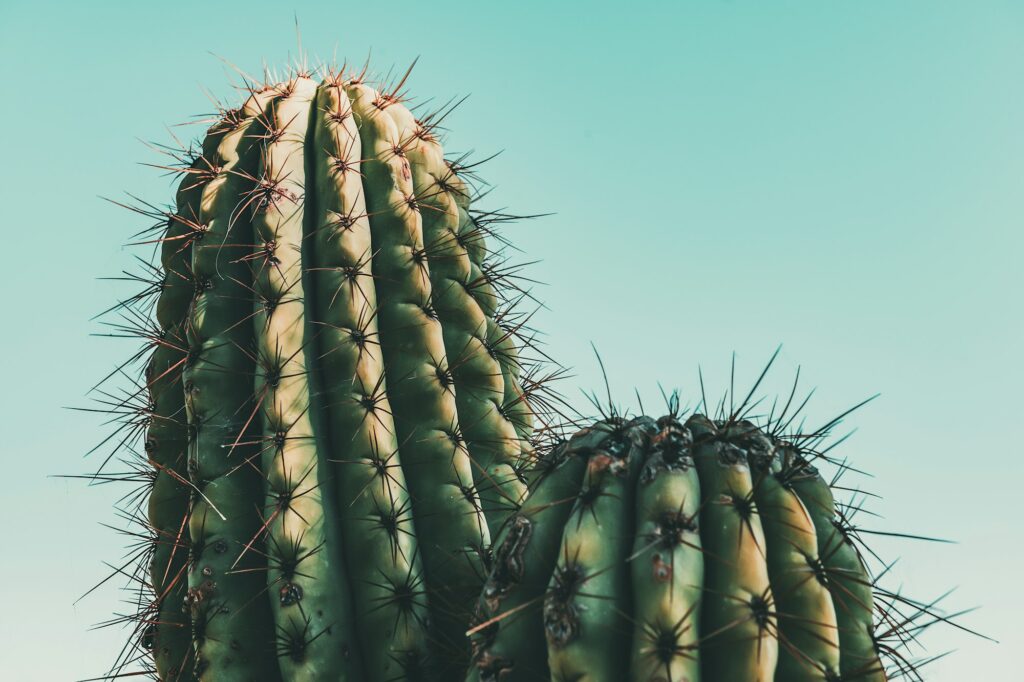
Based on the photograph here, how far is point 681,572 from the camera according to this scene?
2750 mm

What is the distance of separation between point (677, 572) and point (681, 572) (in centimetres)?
1

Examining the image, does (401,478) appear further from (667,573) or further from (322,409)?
(667,573)

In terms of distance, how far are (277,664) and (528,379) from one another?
1638mm

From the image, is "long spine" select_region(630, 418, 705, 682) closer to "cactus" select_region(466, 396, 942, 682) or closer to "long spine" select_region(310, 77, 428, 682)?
"cactus" select_region(466, 396, 942, 682)

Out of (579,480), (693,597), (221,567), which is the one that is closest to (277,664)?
(221,567)

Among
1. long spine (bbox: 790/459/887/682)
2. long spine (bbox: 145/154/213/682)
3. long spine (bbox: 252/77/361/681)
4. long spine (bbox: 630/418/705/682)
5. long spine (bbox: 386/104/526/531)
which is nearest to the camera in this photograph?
long spine (bbox: 630/418/705/682)

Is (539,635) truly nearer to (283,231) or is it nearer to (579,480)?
(579,480)

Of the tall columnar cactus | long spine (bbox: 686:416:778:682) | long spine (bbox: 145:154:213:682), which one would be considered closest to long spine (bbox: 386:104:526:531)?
the tall columnar cactus

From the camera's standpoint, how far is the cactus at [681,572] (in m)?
2.72

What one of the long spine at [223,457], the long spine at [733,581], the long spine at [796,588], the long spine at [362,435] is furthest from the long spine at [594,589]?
the long spine at [223,457]

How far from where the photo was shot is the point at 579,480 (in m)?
3.12

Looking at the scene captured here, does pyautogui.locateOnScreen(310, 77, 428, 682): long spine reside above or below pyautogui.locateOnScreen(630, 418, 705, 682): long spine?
above

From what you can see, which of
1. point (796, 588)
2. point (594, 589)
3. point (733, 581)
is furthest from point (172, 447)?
point (796, 588)

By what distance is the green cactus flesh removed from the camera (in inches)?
107
